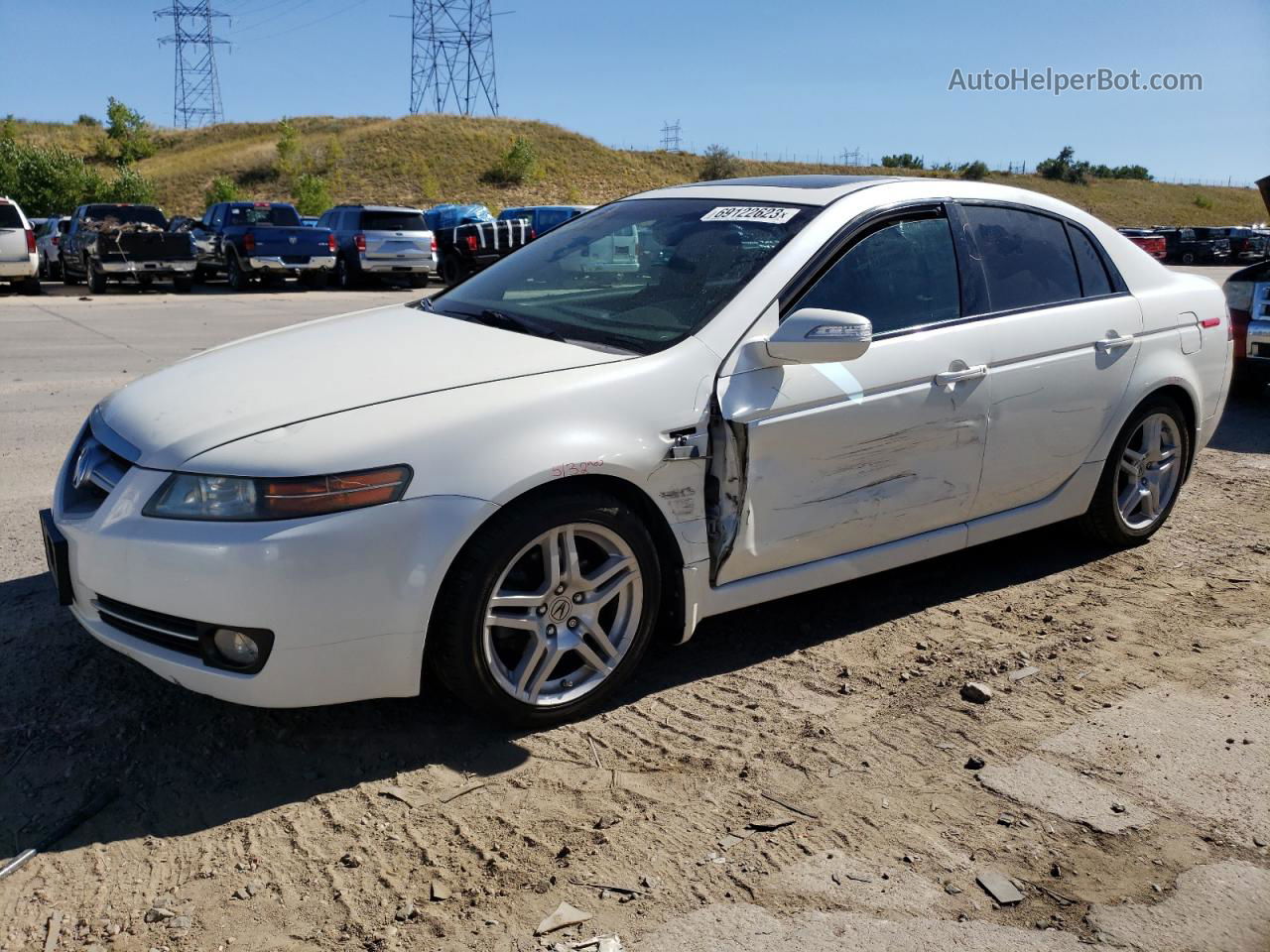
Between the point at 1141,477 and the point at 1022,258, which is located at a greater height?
the point at 1022,258

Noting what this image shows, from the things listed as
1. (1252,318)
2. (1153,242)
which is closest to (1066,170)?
(1153,242)

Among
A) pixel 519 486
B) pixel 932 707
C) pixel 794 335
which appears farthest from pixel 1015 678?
pixel 519 486

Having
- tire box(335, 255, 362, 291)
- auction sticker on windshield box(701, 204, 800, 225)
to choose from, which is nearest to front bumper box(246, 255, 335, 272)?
tire box(335, 255, 362, 291)

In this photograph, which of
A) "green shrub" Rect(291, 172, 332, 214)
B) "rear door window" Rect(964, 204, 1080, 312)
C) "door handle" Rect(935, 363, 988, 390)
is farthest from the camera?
"green shrub" Rect(291, 172, 332, 214)

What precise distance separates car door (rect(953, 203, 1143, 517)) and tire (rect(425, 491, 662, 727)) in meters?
1.66

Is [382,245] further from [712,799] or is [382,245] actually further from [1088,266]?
[712,799]

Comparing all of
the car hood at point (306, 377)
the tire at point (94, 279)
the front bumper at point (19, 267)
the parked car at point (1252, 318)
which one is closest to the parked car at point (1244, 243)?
the parked car at point (1252, 318)

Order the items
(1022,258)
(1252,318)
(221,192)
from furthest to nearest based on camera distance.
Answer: (221,192) → (1252,318) → (1022,258)

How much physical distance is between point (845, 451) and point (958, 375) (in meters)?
0.63

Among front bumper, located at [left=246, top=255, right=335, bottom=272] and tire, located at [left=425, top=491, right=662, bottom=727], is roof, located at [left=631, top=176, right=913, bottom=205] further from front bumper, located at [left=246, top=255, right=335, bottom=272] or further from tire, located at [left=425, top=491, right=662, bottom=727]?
front bumper, located at [left=246, top=255, right=335, bottom=272]

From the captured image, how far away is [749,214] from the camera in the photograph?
413 centimetres

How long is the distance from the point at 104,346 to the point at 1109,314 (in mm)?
11010

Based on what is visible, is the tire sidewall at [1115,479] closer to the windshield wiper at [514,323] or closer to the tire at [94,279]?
the windshield wiper at [514,323]

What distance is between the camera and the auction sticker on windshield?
4039mm
